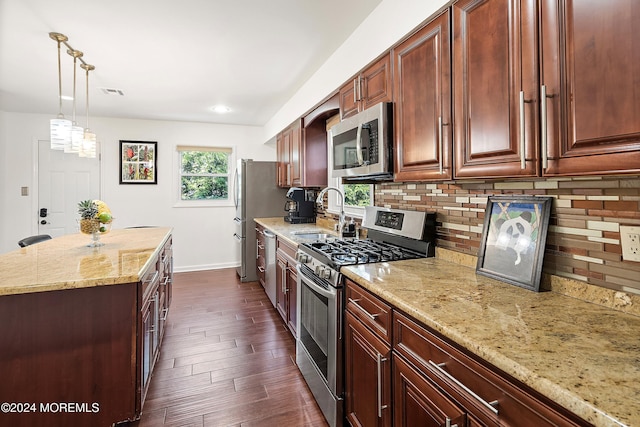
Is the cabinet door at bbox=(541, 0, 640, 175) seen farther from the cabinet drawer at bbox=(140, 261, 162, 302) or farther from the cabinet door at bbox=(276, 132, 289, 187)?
the cabinet door at bbox=(276, 132, 289, 187)

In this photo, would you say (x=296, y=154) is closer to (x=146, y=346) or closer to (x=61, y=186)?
(x=146, y=346)

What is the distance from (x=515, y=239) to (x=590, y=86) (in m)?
0.67

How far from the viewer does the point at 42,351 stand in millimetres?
1524

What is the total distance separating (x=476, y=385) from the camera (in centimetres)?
85

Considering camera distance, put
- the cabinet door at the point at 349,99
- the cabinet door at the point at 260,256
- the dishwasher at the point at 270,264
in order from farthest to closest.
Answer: the cabinet door at the point at 260,256
the dishwasher at the point at 270,264
the cabinet door at the point at 349,99

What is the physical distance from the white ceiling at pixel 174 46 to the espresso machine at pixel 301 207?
1.20 meters

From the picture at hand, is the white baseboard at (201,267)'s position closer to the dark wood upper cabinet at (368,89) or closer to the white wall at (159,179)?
the white wall at (159,179)

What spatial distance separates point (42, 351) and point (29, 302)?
0.81 feet

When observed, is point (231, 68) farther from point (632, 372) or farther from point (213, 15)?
point (632, 372)

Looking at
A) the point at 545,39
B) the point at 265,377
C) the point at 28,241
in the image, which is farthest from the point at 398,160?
the point at 28,241

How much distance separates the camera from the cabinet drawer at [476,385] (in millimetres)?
691

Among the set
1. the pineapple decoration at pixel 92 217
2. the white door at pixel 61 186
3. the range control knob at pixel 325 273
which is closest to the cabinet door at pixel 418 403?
the range control knob at pixel 325 273

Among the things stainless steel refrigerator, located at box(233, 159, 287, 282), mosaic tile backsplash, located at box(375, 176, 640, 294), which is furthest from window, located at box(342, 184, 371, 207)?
stainless steel refrigerator, located at box(233, 159, 287, 282)

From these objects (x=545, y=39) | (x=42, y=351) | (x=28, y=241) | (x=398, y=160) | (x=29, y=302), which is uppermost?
(x=545, y=39)
